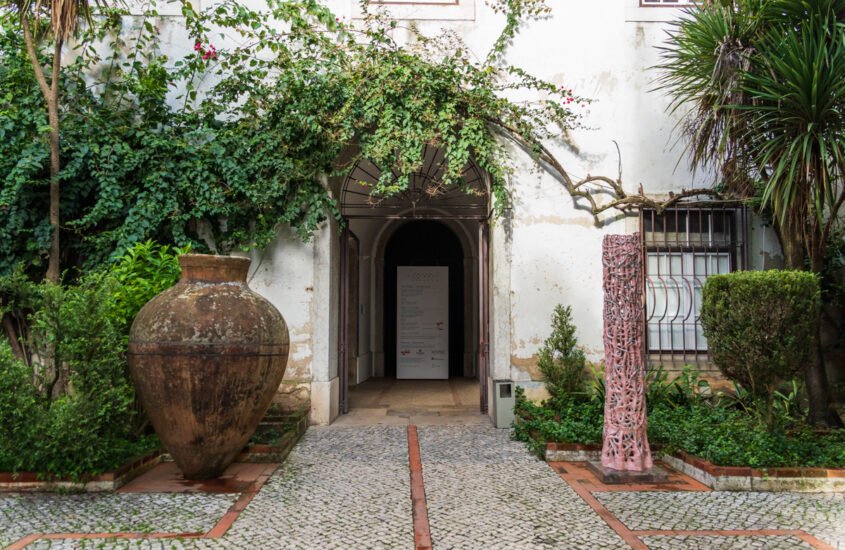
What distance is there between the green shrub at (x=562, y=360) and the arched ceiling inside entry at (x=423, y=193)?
1475 millimetres

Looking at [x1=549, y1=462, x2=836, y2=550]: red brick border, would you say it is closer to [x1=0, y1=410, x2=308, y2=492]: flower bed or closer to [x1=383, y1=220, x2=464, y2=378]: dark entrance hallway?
[x1=0, y1=410, x2=308, y2=492]: flower bed

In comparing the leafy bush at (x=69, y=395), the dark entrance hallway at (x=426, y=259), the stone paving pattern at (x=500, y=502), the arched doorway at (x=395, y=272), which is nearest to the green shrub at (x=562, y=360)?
the stone paving pattern at (x=500, y=502)

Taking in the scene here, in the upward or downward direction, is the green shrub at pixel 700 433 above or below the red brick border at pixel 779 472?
above

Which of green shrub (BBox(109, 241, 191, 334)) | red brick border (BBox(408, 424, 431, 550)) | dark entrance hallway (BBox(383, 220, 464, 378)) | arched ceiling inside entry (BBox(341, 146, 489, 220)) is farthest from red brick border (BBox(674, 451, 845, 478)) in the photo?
dark entrance hallway (BBox(383, 220, 464, 378))

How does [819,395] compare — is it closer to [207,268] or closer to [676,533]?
[676,533]

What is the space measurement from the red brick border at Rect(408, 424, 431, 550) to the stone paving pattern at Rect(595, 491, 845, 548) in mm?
1130

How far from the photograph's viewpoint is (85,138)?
5.97 m

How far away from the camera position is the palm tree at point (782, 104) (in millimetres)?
4746

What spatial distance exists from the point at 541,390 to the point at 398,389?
10.9ft

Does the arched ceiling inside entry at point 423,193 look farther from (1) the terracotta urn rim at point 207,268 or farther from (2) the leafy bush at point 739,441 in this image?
A: (2) the leafy bush at point 739,441

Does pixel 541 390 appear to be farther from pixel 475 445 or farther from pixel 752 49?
pixel 752 49

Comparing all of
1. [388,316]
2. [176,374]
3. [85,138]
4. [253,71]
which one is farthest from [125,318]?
[388,316]

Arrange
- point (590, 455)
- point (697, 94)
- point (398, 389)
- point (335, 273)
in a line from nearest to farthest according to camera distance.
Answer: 1. point (590, 455)
2. point (697, 94)
3. point (335, 273)
4. point (398, 389)

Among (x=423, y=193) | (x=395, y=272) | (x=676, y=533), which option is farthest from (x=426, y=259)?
(x=676, y=533)
